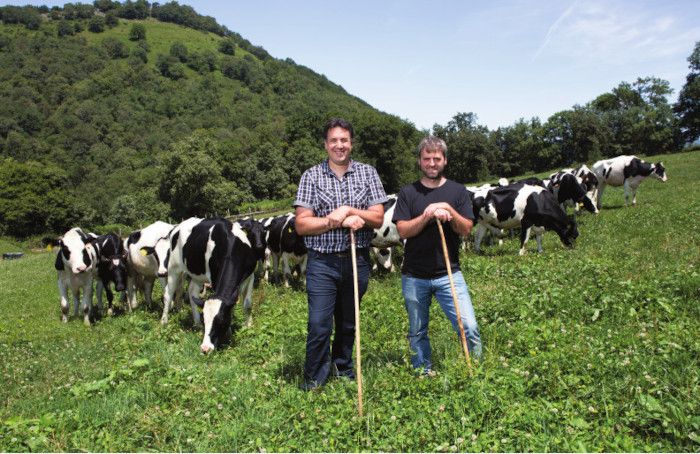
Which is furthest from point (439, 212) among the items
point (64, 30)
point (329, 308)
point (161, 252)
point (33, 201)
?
point (64, 30)

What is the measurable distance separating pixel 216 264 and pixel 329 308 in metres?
4.48

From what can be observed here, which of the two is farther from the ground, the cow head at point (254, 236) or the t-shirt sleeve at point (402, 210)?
the t-shirt sleeve at point (402, 210)

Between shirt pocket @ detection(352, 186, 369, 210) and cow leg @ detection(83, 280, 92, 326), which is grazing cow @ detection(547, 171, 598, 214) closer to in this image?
shirt pocket @ detection(352, 186, 369, 210)

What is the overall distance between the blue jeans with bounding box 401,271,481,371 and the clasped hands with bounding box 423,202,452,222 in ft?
2.45

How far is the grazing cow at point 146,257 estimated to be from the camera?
37.2ft

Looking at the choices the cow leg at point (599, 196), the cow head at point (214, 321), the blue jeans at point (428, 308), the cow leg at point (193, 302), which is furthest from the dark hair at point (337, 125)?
the cow leg at point (599, 196)

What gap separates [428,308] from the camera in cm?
528

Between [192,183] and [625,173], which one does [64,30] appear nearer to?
[192,183]

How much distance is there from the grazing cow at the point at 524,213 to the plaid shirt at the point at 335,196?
32.6 feet

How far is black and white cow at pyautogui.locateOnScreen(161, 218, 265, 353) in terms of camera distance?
25.5ft

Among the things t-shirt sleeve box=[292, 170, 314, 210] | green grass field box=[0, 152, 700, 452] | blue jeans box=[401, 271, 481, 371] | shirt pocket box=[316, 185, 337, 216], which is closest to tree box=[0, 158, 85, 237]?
green grass field box=[0, 152, 700, 452]

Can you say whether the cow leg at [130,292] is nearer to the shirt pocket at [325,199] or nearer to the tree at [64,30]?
the shirt pocket at [325,199]

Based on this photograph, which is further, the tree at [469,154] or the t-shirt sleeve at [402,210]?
the tree at [469,154]

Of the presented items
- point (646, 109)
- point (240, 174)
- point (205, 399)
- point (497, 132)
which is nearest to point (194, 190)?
point (240, 174)
